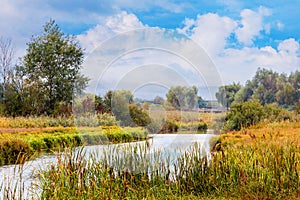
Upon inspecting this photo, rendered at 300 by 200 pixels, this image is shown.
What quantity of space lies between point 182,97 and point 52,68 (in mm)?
15463

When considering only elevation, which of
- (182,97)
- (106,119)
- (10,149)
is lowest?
(10,149)

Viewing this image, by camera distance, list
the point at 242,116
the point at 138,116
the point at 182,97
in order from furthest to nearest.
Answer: the point at 242,116 → the point at 138,116 → the point at 182,97

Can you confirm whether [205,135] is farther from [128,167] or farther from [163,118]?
[128,167]

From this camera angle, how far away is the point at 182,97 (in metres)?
8.54

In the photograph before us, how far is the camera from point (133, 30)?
6.34 metres

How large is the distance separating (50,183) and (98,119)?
646cm

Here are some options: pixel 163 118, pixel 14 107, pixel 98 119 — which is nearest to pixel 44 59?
pixel 14 107

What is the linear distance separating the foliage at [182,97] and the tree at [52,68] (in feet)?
46.1

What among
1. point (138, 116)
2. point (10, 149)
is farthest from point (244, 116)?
point (10, 149)

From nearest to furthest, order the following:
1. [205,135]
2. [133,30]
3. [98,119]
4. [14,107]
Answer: [133,30], [205,135], [98,119], [14,107]

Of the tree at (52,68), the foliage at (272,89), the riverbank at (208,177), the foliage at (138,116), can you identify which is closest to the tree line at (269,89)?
the foliage at (272,89)

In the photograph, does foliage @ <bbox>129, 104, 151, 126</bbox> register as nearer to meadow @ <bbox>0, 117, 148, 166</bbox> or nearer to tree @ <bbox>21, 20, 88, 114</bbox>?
meadow @ <bbox>0, 117, 148, 166</bbox>

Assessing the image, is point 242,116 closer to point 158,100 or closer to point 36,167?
point 158,100

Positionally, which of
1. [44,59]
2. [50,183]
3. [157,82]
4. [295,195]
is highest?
[44,59]
